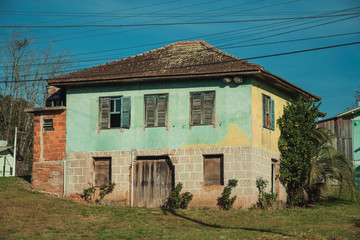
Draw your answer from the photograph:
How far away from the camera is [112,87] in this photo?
27.6 metres

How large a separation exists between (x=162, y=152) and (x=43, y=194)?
5.93m

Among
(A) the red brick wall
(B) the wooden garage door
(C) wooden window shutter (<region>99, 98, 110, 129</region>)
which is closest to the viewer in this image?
(B) the wooden garage door

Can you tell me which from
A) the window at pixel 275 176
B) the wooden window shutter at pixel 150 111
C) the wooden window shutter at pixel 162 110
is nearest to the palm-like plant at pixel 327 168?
the window at pixel 275 176

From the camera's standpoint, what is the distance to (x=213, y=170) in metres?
25.8

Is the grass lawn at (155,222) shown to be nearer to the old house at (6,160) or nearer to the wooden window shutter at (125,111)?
the wooden window shutter at (125,111)

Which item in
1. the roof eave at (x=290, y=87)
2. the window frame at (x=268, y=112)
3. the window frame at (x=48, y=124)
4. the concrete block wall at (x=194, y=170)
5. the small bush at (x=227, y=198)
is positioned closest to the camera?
the small bush at (x=227, y=198)

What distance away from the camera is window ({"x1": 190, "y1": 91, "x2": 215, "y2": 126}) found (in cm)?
2612

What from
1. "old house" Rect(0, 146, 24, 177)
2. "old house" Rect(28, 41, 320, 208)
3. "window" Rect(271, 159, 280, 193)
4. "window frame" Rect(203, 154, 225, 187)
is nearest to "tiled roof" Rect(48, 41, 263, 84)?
"old house" Rect(28, 41, 320, 208)

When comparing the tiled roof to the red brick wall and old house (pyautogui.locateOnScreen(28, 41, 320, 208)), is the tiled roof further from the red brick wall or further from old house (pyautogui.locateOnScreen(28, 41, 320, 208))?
the red brick wall

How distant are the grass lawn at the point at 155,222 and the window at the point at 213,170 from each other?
1.61m

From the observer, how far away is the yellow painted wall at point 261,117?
2591 centimetres

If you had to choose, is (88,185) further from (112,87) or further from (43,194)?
(112,87)

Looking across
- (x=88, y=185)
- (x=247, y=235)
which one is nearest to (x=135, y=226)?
(x=247, y=235)

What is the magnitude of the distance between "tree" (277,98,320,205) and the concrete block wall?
564mm
